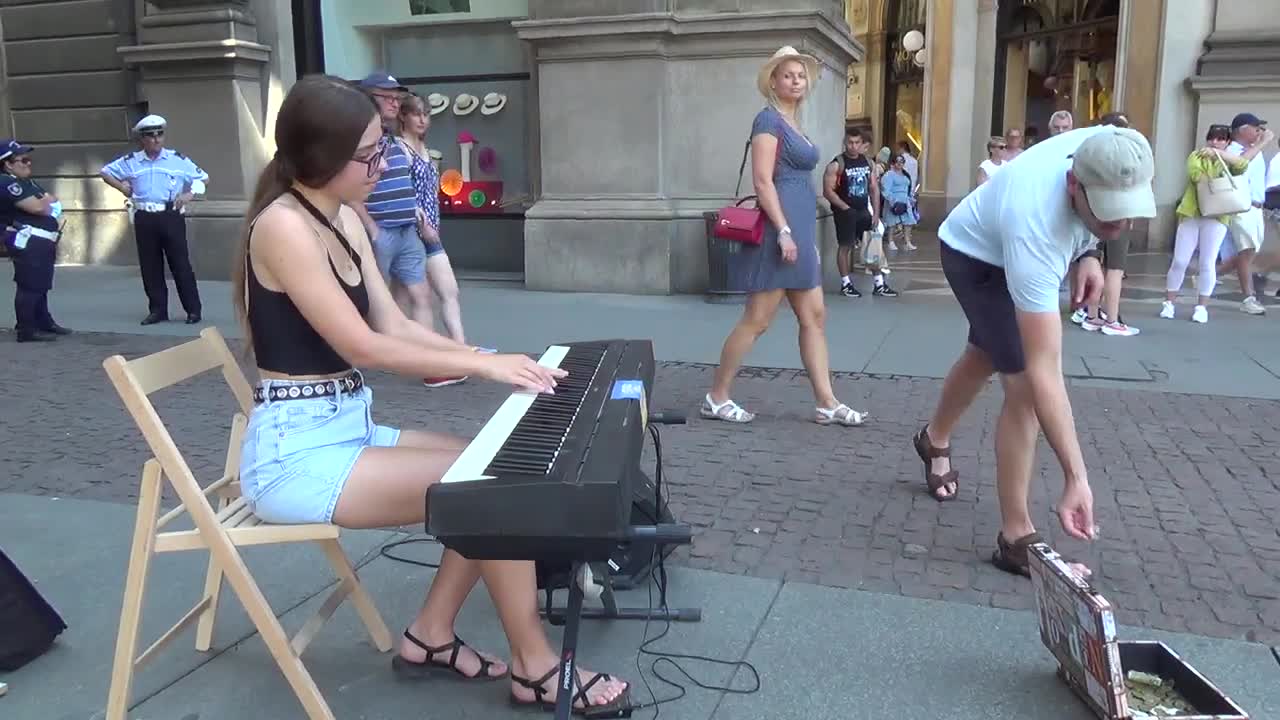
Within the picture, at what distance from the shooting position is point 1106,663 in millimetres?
2494

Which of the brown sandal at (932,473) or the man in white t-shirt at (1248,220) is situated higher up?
the man in white t-shirt at (1248,220)

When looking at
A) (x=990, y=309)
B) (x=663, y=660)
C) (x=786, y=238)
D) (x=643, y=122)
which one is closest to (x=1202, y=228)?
(x=643, y=122)

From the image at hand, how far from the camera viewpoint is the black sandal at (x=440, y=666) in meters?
2.97

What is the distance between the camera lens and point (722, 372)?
5.71 meters

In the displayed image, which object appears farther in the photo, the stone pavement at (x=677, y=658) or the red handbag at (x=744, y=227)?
the red handbag at (x=744, y=227)

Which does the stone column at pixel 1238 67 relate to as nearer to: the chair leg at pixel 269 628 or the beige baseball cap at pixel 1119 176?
the beige baseball cap at pixel 1119 176

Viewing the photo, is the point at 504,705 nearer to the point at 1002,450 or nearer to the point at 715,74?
the point at 1002,450

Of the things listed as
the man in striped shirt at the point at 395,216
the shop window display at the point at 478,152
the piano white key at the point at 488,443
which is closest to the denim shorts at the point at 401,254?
the man in striped shirt at the point at 395,216

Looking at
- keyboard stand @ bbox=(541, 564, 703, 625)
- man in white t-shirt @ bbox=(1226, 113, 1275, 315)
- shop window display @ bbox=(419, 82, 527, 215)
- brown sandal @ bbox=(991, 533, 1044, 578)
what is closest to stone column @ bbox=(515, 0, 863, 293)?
shop window display @ bbox=(419, 82, 527, 215)

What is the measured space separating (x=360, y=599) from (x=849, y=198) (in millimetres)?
8107

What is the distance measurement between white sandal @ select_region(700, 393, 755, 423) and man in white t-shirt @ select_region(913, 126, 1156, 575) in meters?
1.89

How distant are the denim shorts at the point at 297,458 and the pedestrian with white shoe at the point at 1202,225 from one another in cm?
788

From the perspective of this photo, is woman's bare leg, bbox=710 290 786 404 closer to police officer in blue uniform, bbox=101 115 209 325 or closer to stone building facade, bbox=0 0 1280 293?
stone building facade, bbox=0 0 1280 293

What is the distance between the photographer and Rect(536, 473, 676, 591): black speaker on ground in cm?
320
